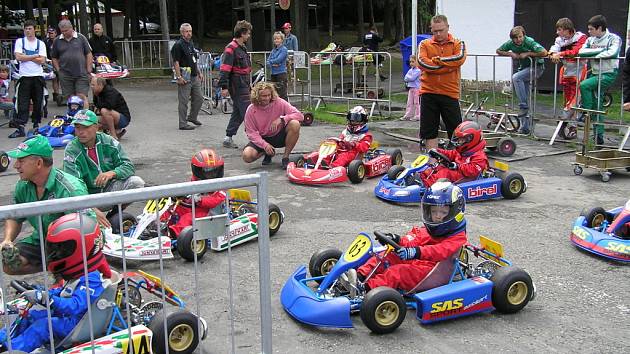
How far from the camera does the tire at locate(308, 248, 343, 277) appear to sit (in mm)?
5312

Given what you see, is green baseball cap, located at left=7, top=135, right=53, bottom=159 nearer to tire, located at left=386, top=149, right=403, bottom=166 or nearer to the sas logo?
the sas logo

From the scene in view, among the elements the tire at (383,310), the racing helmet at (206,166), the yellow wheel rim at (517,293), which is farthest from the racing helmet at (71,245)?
the yellow wheel rim at (517,293)

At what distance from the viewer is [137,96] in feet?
63.3

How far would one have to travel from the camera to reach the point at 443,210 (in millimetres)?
4953

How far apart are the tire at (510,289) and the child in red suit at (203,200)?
8.41 ft

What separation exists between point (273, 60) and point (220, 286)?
9628mm

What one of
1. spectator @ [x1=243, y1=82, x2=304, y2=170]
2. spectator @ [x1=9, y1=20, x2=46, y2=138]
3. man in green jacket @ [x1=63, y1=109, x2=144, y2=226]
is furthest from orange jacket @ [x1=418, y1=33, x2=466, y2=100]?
spectator @ [x1=9, y1=20, x2=46, y2=138]

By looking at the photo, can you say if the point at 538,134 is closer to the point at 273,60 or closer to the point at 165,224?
the point at 273,60

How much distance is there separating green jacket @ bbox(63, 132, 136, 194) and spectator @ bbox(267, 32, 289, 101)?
26.0 feet

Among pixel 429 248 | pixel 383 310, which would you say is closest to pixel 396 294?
pixel 383 310

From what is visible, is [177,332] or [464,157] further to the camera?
[464,157]

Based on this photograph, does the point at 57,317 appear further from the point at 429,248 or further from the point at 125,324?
the point at 429,248

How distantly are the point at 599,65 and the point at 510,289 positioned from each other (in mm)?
6903

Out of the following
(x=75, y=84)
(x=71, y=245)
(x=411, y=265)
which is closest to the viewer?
(x=71, y=245)
